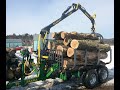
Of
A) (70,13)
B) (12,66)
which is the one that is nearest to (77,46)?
(12,66)

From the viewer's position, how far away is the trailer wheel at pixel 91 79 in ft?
32.4

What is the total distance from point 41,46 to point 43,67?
0.96m

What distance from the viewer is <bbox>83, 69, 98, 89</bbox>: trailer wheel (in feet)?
32.4

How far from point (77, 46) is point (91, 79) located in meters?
1.61

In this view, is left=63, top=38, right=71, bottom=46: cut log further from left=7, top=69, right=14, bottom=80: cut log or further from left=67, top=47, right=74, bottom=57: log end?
left=7, top=69, right=14, bottom=80: cut log

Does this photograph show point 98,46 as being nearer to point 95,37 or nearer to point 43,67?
point 95,37

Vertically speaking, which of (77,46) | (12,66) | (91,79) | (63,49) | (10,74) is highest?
(77,46)

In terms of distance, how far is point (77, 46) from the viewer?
31.7ft

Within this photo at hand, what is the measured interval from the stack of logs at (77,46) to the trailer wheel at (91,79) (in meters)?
0.54

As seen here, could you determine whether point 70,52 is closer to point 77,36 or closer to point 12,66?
point 77,36

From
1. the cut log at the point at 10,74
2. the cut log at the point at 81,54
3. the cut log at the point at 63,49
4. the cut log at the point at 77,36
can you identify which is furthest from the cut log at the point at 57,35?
the cut log at the point at 10,74

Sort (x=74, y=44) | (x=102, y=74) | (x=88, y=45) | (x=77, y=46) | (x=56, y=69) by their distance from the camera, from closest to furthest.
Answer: (x=56, y=69), (x=77, y=46), (x=74, y=44), (x=88, y=45), (x=102, y=74)
